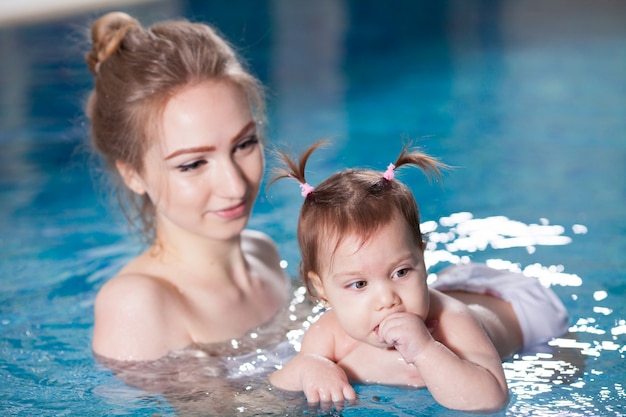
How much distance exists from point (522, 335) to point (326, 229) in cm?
89

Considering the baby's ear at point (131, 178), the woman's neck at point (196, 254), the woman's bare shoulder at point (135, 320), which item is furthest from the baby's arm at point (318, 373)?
the baby's ear at point (131, 178)

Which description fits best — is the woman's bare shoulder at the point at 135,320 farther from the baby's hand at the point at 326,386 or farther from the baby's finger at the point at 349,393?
the baby's finger at the point at 349,393

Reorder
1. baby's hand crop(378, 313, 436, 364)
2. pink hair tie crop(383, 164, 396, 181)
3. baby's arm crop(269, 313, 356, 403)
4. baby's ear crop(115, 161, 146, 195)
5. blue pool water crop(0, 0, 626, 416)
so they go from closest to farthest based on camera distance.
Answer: baby's hand crop(378, 313, 436, 364) → pink hair tie crop(383, 164, 396, 181) → baby's arm crop(269, 313, 356, 403) → blue pool water crop(0, 0, 626, 416) → baby's ear crop(115, 161, 146, 195)

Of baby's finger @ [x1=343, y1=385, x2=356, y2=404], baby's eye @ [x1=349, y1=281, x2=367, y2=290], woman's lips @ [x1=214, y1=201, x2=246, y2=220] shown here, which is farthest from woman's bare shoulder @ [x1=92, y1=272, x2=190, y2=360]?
baby's eye @ [x1=349, y1=281, x2=367, y2=290]

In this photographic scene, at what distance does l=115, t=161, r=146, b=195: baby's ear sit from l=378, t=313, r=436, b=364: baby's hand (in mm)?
1127

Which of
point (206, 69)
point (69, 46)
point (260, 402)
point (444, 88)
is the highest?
point (69, 46)

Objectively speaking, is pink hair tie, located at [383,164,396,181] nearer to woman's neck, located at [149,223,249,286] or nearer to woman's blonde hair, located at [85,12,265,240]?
woman's blonde hair, located at [85,12,265,240]

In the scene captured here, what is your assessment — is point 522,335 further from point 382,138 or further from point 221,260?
point 382,138

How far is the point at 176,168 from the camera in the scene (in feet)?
9.95

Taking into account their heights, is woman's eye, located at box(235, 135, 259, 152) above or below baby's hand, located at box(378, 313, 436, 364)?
above

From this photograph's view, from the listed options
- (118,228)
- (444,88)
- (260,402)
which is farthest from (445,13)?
(260,402)

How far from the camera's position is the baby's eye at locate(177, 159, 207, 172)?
3027 mm

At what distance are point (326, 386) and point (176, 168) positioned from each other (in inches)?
33.9

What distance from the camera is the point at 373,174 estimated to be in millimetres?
2531
